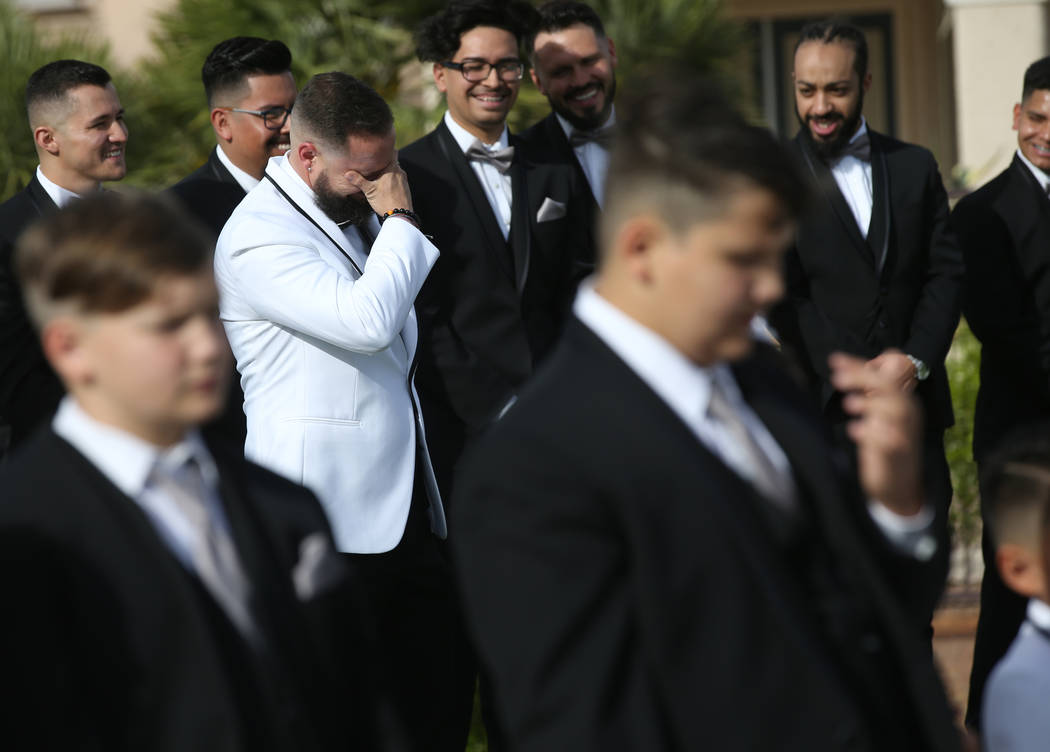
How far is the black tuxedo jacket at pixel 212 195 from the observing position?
469 centimetres

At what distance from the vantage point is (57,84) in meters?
5.16

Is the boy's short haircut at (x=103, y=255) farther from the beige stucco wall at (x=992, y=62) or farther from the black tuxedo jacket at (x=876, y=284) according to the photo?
the beige stucco wall at (x=992, y=62)

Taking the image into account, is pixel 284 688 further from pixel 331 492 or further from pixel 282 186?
pixel 282 186

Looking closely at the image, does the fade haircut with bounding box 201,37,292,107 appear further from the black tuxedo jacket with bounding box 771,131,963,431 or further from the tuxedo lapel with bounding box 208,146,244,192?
the black tuxedo jacket with bounding box 771,131,963,431

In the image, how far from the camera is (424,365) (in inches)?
179

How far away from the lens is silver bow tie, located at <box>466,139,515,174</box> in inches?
183

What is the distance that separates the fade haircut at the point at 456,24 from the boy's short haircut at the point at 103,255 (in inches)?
113

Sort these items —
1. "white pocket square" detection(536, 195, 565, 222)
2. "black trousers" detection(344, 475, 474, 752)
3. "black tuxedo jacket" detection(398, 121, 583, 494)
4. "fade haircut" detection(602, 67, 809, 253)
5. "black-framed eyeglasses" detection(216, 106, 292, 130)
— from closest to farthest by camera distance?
"fade haircut" detection(602, 67, 809, 253) < "black trousers" detection(344, 475, 474, 752) < "black tuxedo jacket" detection(398, 121, 583, 494) < "white pocket square" detection(536, 195, 565, 222) < "black-framed eyeglasses" detection(216, 106, 292, 130)

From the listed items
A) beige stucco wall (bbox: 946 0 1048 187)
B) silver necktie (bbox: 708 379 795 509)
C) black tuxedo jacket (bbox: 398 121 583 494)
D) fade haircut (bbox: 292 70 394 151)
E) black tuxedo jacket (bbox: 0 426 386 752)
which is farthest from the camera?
beige stucco wall (bbox: 946 0 1048 187)

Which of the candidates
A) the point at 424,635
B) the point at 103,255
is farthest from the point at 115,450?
the point at 424,635

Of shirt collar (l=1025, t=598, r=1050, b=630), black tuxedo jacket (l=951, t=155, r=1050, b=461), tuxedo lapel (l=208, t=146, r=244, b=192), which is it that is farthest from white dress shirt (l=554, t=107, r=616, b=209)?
shirt collar (l=1025, t=598, r=1050, b=630)

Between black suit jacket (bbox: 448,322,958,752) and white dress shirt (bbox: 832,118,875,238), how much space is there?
9.89 ft

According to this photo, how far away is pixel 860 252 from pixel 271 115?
2.12 m

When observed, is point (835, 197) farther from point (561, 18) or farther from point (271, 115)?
point (271, 115)
